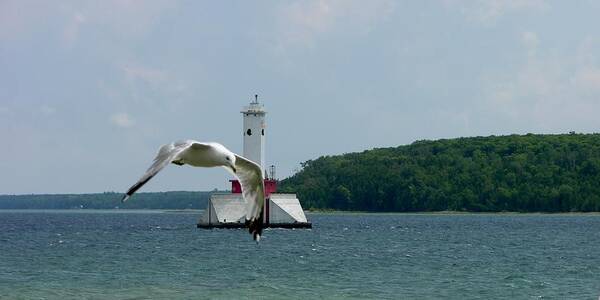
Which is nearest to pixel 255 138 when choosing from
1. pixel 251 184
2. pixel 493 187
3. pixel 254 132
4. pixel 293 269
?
pixel 254 132

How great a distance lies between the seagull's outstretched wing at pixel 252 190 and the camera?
14.5m

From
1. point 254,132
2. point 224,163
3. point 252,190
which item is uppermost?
point 254,132

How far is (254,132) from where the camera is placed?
258 feet

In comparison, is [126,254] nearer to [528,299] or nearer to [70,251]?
[70,251]

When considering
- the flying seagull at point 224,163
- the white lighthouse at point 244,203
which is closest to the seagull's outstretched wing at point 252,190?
the flying seagull at point 224,163

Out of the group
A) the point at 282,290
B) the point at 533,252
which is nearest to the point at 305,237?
the point at 533,252

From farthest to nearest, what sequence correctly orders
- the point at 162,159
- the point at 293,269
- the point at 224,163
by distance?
1. the point at 293,269
2. the point at 224,163
3. the point at 162,159

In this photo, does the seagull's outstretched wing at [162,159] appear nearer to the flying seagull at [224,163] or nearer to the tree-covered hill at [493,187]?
the flying seagull at [224,163]

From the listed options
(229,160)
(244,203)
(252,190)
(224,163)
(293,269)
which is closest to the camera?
(229,160)

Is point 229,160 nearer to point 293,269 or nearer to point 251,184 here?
point 251,184

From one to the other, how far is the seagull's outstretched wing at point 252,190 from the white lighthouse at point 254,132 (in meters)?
61.5

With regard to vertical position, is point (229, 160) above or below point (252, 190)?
above

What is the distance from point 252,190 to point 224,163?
104 cm

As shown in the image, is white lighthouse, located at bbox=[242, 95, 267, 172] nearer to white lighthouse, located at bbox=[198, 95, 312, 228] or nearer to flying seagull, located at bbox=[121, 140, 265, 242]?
white lighthouse, located at bbox=[198, 95, 312, 228]
